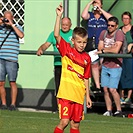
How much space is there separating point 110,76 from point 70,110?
15.1 feet

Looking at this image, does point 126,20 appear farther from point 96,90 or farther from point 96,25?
point 96,90

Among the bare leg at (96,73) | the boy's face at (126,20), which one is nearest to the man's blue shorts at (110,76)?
the bare leg at (96,73)

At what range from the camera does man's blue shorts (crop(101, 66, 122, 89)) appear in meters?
13.8

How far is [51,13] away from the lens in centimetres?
1575

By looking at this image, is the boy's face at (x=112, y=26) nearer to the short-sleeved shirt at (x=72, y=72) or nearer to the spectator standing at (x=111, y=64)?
the spectator standing at (x=111, y=64)

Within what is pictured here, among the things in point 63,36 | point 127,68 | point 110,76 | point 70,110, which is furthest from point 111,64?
point 70,110

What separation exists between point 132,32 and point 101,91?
1.60 metres

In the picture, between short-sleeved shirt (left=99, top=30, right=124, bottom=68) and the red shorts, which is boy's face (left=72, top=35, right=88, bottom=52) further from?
short-sleeved shirt (left=99, top=30, right=124, bottom=68)

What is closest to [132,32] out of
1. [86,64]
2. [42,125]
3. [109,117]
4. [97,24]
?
[97,24]

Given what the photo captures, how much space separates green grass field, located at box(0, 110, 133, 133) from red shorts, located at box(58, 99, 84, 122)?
162cm

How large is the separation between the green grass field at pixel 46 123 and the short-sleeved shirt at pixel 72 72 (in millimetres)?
1698

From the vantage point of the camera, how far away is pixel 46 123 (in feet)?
39.4

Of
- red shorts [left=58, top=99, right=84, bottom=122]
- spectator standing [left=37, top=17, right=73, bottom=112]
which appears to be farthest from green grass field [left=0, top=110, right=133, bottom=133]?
red shorts [left=58, top=99, right=84, bottom=122]

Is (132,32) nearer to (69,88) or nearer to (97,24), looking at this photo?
(97,24)
